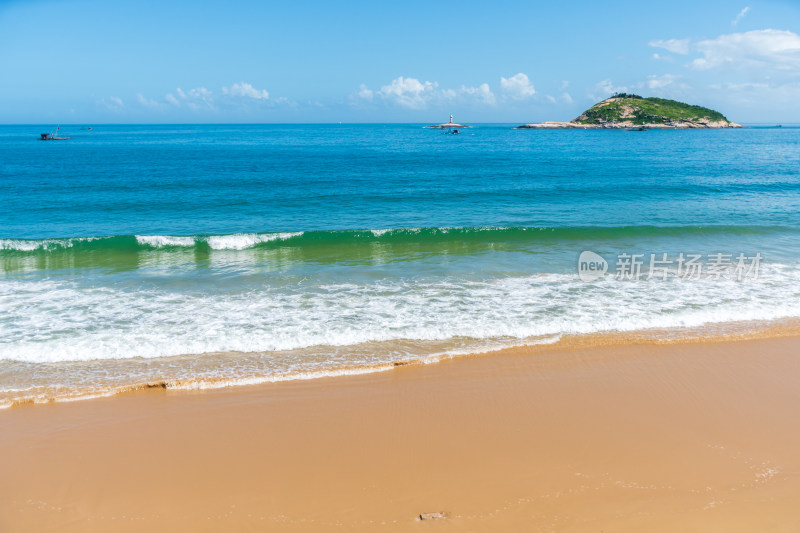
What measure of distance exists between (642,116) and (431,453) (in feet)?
515

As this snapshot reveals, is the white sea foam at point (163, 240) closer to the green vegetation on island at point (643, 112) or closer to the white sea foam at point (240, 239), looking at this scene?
the white sea foam at point (240, 239)

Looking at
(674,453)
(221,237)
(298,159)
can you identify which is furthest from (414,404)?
(298,159)

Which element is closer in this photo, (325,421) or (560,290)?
(325,421)

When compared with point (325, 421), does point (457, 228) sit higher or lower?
higher

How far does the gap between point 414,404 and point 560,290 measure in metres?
6.48

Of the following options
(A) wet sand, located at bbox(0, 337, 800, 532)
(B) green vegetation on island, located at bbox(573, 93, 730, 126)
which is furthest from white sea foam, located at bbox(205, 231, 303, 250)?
(B) green vegetation on island, located at bbox(573, 93, 730, 126)

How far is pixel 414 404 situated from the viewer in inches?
285

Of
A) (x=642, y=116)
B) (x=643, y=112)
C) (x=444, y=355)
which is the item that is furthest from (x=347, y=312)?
(x=643, y=112)

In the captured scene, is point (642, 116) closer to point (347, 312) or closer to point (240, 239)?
point (240, 239)

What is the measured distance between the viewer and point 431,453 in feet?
19.9

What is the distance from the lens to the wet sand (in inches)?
201

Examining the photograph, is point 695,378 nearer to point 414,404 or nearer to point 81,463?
point 414,404

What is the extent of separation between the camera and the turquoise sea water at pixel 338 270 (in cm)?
898

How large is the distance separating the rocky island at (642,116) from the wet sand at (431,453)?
143305 mm
